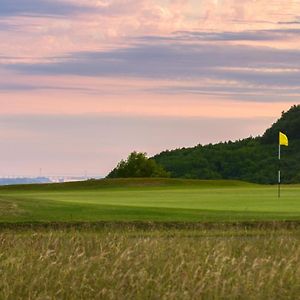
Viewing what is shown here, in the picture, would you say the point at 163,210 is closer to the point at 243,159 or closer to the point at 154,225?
the point at 154,225

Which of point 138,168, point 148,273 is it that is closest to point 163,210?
point 148,273

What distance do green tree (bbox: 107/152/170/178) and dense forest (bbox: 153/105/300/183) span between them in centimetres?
1536

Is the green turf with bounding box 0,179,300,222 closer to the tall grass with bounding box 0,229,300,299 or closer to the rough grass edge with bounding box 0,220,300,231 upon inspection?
the rough grass edge with bounding box 0,220,300,231

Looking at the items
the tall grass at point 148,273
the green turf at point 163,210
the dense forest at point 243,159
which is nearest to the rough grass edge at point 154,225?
the green turf at point 163,210

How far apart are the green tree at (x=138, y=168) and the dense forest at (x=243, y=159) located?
15364 millimetres

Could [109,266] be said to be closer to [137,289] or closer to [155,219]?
[137,289]

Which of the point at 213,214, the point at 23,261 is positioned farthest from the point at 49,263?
the point at 213,214

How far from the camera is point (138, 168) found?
68.9 m

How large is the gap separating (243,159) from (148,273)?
7812 cm

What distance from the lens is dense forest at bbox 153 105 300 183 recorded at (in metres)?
86.4

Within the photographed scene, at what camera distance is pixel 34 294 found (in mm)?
11680

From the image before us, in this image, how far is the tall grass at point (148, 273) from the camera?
11.8 meters

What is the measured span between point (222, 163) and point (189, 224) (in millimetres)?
66887

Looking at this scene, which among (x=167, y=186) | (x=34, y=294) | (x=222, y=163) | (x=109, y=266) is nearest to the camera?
(x=34, y=294)
